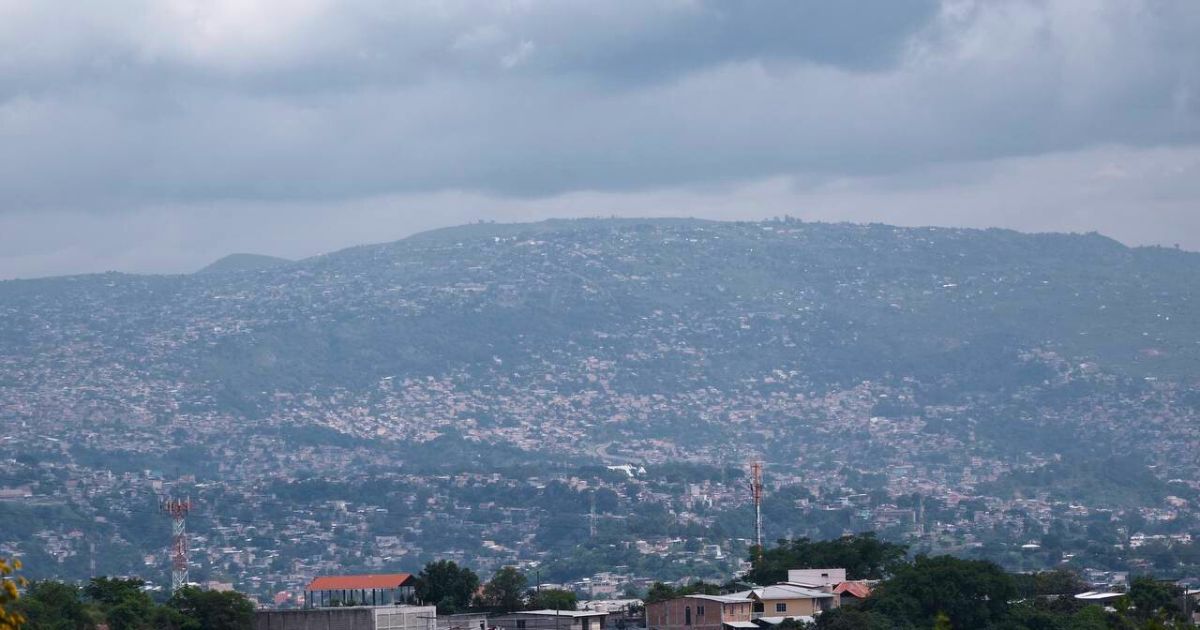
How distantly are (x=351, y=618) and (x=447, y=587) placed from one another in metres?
16.1

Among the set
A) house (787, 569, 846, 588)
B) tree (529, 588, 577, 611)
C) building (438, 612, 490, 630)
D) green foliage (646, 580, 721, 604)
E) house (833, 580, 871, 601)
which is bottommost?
tree (529, 588, 577, 611)

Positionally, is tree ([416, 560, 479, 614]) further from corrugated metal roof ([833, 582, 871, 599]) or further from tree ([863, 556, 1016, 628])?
tree ([863, 556, 1016, 628])

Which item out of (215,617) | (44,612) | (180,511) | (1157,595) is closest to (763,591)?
(1157,595)

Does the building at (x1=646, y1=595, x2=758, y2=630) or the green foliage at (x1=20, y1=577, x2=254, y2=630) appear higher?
the green foliage at (x1=20, y1=577, x2=254, y2=630)

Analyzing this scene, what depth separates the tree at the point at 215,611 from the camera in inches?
3167

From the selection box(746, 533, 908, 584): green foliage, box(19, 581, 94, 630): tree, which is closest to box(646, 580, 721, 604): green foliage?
box(746, 533, 908, 584): green foliage

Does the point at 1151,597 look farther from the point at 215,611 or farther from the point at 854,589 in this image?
the point at 215,611

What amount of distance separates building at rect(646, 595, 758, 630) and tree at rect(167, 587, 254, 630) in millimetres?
17048

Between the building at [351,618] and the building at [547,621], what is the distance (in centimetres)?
334

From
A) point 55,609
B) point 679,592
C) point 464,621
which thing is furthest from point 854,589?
point 55,609

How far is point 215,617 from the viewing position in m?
80.9

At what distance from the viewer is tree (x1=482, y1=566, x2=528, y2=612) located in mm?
97250

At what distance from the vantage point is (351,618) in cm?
8156

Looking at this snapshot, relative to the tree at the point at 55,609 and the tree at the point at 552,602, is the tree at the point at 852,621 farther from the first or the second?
the tree at the point at 55,609
